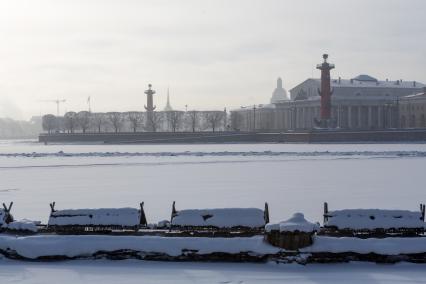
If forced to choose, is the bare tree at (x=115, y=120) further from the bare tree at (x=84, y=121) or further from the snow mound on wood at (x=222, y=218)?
the snow mound on wood at (x=222, y=218)

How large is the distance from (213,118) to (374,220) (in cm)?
Result: 9989

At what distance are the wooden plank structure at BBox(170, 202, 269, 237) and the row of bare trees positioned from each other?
93629 mm

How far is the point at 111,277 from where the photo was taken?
10.4 metres

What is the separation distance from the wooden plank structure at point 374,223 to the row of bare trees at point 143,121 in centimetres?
9404

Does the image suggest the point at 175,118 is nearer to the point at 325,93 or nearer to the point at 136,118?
the point at 136,118

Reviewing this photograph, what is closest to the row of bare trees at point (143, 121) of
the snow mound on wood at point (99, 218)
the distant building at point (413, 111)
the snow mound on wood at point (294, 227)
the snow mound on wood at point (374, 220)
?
the distant building at point (413, 111)

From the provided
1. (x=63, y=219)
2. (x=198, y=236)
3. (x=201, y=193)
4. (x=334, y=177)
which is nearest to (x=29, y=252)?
(x=63, y=219)

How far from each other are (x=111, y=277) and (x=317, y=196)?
9.98 meters

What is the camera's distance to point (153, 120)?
111 metres

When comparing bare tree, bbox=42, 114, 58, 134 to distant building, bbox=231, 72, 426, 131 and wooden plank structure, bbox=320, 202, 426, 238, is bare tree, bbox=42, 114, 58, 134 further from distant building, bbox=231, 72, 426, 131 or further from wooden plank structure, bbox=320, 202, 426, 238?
wooden plank structure, bbox=320, 202, 426, 238

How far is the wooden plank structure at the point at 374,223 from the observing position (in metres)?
12.1

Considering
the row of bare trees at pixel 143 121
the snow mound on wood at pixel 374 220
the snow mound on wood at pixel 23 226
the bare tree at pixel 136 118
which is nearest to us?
the snow mound on wood at pixel 374 220

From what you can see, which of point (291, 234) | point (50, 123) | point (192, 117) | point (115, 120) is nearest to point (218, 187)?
point (291, 234)

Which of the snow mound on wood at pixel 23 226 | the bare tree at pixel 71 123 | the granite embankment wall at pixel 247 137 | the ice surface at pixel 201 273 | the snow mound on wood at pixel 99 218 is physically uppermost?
the bare tree at pixel 71 123
